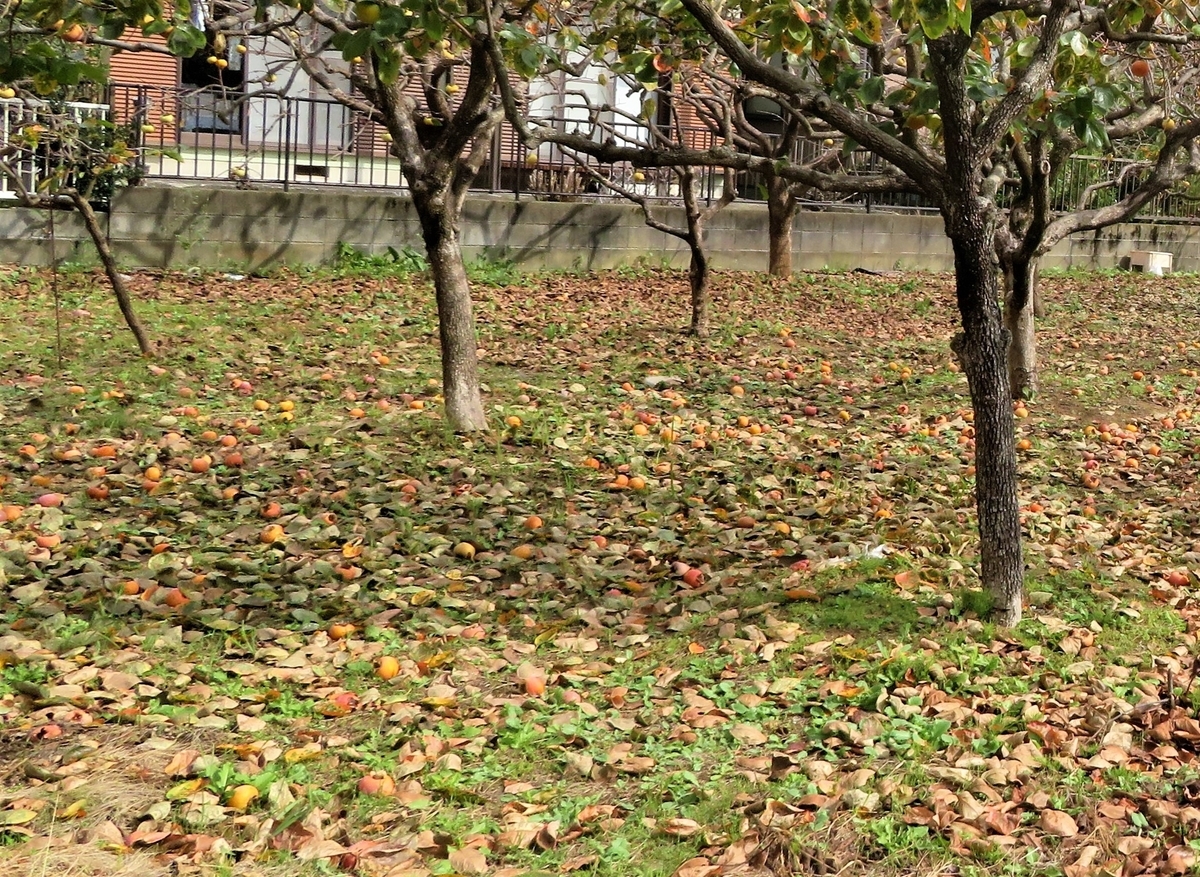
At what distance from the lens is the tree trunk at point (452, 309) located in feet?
25.3

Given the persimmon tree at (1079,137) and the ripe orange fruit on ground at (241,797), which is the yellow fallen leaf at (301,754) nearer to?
the ripe orange fruit on ground at (241,797)

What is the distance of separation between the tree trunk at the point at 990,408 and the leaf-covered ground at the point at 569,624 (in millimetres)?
252

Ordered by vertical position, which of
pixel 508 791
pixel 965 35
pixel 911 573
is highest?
pixel 965 35

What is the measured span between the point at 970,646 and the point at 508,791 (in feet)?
6.61

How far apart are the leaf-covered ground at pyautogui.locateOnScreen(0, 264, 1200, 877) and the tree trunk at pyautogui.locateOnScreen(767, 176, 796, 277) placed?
227 inches

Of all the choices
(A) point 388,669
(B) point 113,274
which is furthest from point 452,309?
(A) point 388,669

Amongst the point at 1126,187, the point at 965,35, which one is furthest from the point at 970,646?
the point at 1126,187

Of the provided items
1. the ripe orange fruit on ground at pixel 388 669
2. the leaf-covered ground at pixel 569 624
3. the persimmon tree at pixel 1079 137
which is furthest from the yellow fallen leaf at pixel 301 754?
the persimmon tree at pixel 1079 137

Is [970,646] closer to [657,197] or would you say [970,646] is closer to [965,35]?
[965,35]

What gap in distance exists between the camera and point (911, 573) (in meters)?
5.87

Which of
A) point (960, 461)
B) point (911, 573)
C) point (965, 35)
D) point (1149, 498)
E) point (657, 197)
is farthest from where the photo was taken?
point (657, 197)

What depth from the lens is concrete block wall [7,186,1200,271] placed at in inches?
531

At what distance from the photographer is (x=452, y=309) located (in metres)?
7.89

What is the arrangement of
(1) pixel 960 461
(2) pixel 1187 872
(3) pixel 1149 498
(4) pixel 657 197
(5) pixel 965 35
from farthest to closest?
(4) pixel 657 197
(1) pixel 960 461
(3) pixel 1149 498
(5) pixel 965 35
(2) pixel 1187 872
